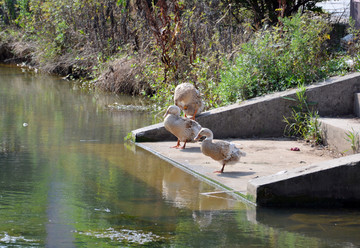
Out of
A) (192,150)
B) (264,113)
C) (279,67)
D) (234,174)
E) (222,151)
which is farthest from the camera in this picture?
(279,67)

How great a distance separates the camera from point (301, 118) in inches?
394

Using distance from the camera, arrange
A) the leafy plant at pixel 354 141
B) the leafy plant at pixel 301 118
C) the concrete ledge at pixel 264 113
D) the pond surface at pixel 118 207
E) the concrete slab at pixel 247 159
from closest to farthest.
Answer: the pond surface at pixel 118 207
the concrete slab at pixel 247 159
the leafy plant at pixel 354 141
the leafy plant at pixel 301 118
the concrete ledge at pixel 264 113

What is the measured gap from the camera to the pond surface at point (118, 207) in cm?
544

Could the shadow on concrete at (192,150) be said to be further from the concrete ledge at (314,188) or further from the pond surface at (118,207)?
the concrete ledge at (314,188)

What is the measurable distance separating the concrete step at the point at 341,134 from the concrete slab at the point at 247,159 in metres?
0.17

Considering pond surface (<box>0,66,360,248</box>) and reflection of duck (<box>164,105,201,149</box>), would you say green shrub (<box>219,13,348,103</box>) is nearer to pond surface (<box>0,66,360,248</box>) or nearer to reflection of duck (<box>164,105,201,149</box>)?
reflection of duck (<box>164,105,201,149</box>)

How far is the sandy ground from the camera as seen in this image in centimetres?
751

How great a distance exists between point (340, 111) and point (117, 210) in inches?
211

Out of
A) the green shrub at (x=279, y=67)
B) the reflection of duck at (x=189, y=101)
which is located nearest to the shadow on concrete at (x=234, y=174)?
the reflection of duck at (x=189, y=101)

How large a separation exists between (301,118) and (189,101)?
2.01 metres

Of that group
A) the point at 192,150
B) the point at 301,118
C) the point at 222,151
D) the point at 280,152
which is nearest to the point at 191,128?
the point at 192,150

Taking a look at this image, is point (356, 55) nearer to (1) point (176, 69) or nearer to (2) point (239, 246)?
A: (1) point (176, 69)

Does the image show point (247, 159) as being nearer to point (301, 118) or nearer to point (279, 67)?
point (301, 118)

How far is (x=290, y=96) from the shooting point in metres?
9.93
